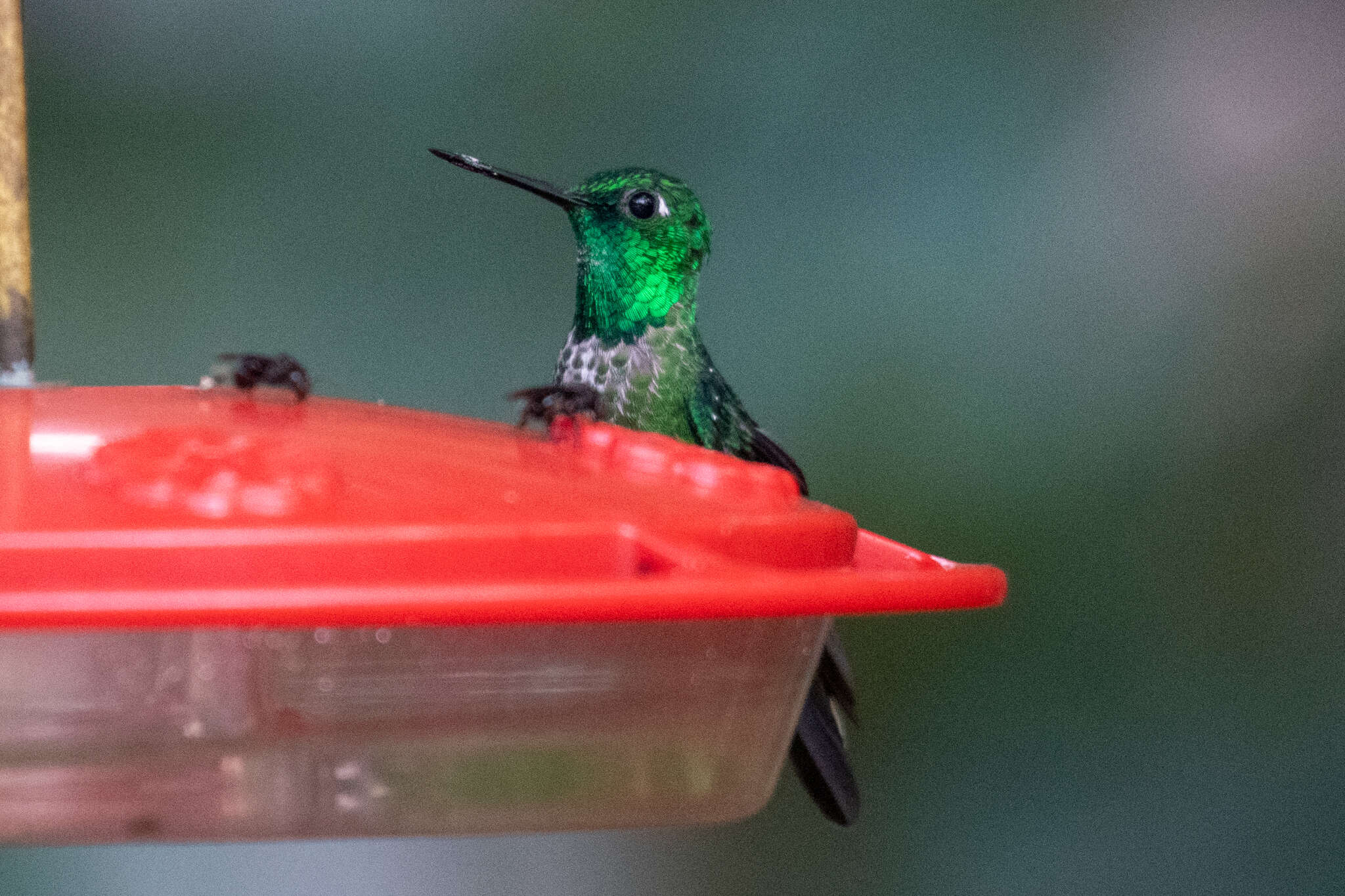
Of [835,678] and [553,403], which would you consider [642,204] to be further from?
[553,403]

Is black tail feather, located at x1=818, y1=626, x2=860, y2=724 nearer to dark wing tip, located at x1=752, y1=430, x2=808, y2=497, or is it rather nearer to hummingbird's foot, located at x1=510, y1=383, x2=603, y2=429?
dark wing tip, located at x1=752, y1=430, x2=808, y2=497

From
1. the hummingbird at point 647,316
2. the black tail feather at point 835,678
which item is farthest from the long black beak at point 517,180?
the black tail feather at point 835,678

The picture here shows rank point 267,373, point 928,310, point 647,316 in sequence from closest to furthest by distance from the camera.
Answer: point 267,373, point 647,316, point 928,310

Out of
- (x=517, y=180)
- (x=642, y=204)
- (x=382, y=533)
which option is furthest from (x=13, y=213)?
(x=642, y=204)

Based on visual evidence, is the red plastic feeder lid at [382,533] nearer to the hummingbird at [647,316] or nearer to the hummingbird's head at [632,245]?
the hummingbird at [647,316]

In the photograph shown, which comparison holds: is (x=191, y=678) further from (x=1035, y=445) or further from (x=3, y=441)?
(x=1035, y=445)
